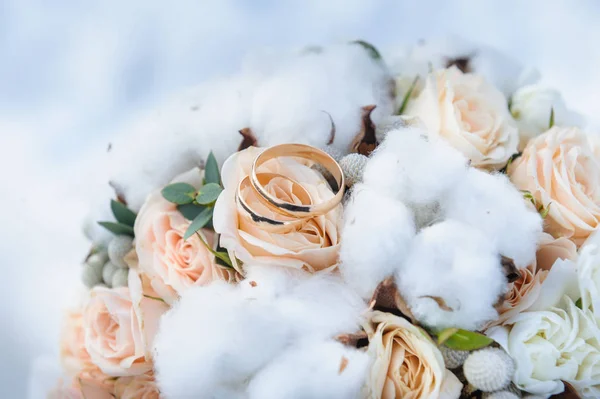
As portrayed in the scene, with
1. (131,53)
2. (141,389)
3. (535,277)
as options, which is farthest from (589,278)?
(131,53)

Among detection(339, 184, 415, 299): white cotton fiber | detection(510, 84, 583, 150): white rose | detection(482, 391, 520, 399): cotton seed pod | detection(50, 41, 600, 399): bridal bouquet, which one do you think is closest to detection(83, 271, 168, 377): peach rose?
detection(50, 41, 600, 399): bridal bouquet

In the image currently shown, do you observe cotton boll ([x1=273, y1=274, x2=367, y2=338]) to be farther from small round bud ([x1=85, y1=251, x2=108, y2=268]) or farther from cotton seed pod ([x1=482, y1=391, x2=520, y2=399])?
small round bud ([x1=85, y1=251, x2=108, y2=268])

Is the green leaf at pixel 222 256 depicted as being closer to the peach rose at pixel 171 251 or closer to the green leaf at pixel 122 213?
the peach rose at pixel 171 251

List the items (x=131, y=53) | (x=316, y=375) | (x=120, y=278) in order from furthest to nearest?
(x=131, y=53)
(x=120, y=278)
(x=316, y=375)

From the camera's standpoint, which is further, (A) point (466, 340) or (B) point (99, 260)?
(B) point (99, 260)

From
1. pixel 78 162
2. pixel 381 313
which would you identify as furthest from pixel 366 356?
pixel 78 162

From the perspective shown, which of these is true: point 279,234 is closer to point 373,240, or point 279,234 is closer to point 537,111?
point 373,240

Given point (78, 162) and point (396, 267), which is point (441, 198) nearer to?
point (396, 267)
